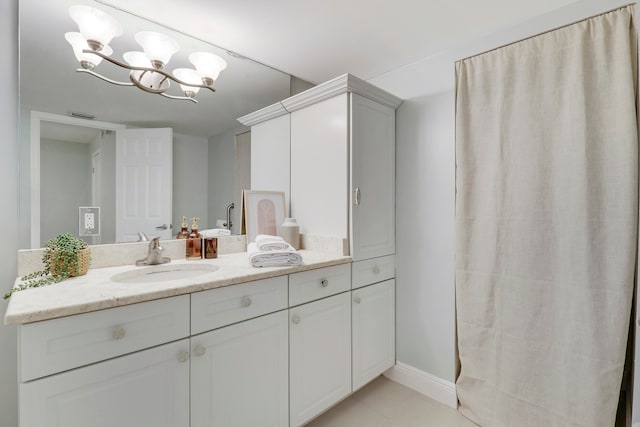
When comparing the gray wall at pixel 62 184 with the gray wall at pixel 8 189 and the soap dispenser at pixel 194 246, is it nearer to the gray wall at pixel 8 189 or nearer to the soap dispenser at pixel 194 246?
the gray wall at pixel 8 189

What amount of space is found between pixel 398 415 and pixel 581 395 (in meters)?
0.94

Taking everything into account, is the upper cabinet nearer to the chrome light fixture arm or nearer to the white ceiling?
the white ceiling

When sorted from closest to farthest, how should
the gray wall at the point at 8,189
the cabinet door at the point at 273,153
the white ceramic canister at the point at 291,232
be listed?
the gray wall at the point at 8,189, the white ceramic canister at the point at 291,232, the cabinet door at the point at 273,153

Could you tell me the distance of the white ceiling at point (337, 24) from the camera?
5.03 feet

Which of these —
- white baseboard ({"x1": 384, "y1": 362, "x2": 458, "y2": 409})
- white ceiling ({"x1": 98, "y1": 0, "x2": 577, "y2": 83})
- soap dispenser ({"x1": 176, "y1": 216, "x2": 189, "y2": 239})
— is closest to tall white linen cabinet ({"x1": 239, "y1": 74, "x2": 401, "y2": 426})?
white baseboard ({"x1": 384, "y1": 362, "x2": 458, "y2": 409})

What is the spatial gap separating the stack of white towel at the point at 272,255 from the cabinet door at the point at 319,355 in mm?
253

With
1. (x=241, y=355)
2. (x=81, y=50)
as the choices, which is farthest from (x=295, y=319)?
(x=81, y=50)

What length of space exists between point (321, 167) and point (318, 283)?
2.53 ft

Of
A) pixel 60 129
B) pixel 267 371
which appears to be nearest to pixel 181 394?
pixel 267 371

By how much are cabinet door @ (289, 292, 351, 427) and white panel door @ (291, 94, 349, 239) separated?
48cm

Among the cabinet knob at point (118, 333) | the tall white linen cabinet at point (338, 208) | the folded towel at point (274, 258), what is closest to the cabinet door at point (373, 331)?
the tall white linen cabinet at point (338, 208)

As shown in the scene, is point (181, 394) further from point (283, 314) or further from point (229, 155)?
point (229, 155)

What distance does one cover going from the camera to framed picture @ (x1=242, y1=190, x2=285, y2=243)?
1983 mm

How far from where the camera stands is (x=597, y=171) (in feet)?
4.60
